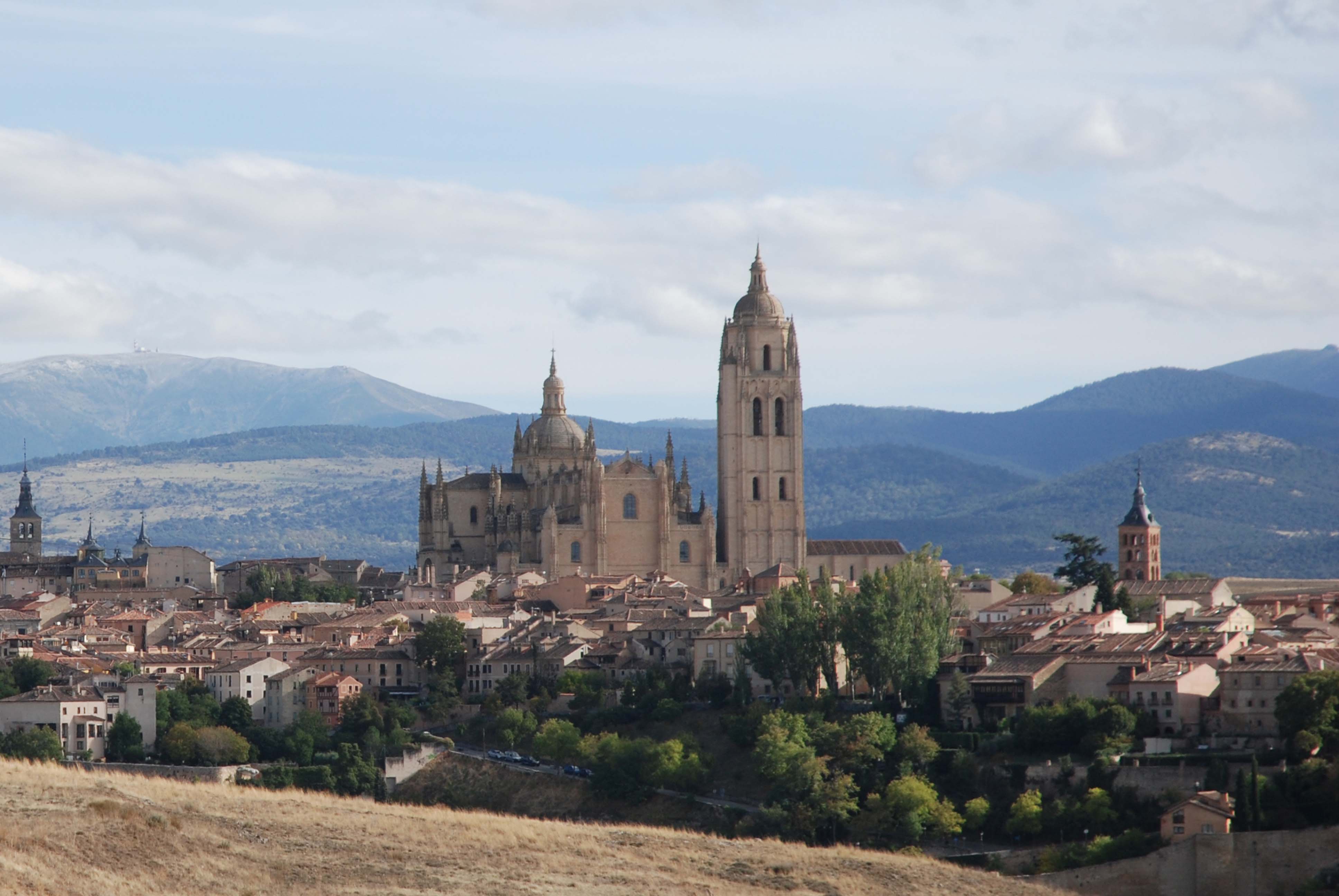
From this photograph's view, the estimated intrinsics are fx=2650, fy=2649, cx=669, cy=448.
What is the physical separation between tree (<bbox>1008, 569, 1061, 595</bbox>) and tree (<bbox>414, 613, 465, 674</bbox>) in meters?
25.0

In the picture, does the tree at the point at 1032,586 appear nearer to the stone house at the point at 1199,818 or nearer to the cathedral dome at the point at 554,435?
the cathedral dome at the point at 554,435

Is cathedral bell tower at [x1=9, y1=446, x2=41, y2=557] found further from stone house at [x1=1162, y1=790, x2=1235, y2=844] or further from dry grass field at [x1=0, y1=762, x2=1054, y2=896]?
stone house at [x1=1162, y1=790, x2=1235, y2=844]

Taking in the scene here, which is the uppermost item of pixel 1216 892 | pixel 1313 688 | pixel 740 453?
pixel 740 453

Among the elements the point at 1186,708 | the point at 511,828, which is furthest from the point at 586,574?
the point at 511,828

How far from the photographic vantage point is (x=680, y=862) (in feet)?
199

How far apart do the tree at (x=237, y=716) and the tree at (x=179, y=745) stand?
2.56 meters

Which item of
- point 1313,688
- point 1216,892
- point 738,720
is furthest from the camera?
point 738,720

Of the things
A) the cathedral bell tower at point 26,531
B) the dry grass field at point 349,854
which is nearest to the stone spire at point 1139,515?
the dry grass field at point 349,854

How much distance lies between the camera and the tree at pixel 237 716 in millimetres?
89188

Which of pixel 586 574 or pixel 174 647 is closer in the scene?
pixel 174 647

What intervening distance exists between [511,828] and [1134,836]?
16156 mm

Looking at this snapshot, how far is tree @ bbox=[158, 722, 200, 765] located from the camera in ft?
277

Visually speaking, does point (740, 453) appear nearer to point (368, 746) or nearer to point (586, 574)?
point (586, 574)

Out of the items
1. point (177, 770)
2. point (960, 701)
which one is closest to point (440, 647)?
point (177, 770)
